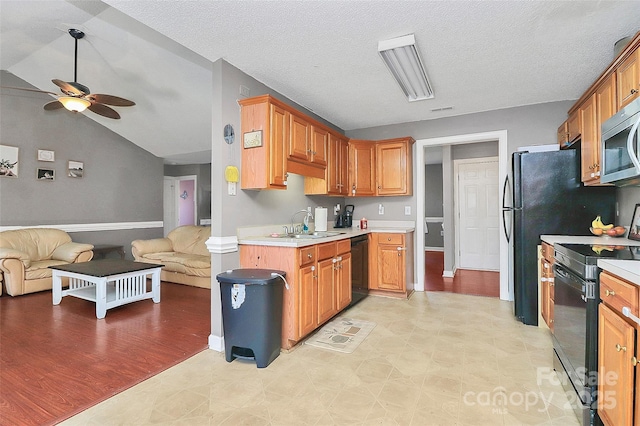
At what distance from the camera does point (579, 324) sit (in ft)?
5.79

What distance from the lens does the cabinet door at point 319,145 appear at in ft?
11.5

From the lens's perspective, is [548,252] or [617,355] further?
[548,252]

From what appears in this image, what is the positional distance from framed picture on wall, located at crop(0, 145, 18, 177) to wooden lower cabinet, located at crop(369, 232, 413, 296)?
5712mm

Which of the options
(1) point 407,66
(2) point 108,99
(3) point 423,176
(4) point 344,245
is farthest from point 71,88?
(3) point 423,176

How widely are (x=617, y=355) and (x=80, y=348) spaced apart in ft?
11.9

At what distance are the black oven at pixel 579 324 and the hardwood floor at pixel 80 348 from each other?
2614 millimetres

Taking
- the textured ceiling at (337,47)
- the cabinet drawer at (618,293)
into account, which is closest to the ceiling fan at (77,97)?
the textured ceiling at (337,47)

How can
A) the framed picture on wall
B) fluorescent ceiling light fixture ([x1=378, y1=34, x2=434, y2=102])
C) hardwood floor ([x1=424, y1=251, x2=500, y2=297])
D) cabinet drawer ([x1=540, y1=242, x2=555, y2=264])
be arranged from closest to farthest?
fluorescent ceiling light fixture ([x1=378, y1=34, x2=434, y2=102]) < cabinet drawer ([x1=540, y1=242, x2=555, y2=264]) < hardwood floor ([x1=424, y1=251, x2=500, y2=297]) < the framed picture on wall

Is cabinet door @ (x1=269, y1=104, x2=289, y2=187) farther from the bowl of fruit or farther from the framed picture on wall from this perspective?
the framed picture on wall

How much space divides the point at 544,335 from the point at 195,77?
4.94 m

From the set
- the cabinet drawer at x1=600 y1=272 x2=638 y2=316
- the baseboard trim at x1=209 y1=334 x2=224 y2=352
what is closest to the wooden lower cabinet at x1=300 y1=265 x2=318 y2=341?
the baseboard trim at x1=209 y1=334 x2=224 y2=352

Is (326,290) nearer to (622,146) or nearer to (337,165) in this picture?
(337,165)

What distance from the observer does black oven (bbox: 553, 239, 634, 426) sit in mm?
1611

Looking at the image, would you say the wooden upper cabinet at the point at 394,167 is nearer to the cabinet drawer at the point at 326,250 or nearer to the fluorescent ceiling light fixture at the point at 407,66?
the fluorescent ceiling light fixture at the point at 407,66
